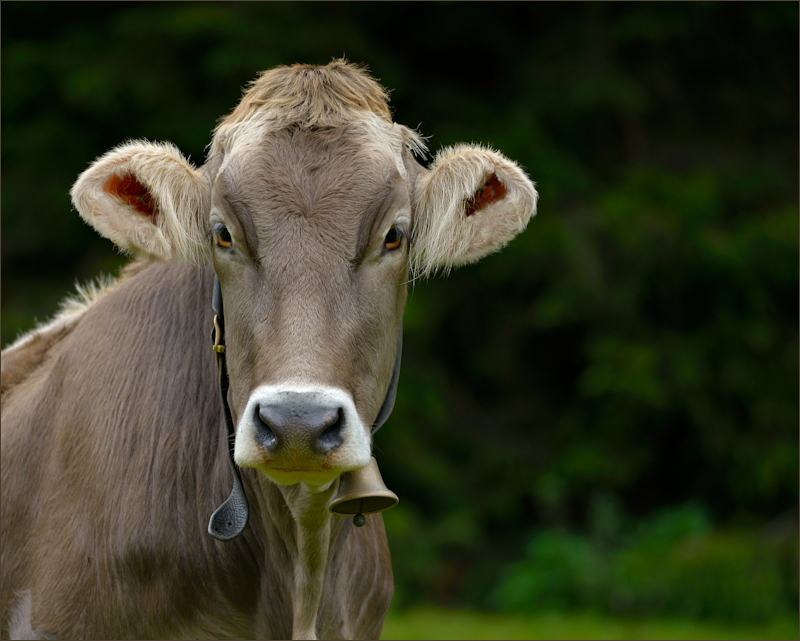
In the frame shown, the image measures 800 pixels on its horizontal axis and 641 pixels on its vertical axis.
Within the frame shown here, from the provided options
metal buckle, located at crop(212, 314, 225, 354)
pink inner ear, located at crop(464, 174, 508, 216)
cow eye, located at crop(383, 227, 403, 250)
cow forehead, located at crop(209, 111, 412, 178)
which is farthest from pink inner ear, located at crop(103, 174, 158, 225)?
pink inner ear, located at crop(464, 174, 508, 216)

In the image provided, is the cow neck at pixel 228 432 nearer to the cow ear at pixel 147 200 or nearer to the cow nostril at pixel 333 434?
the cow ear at pixel 147 200

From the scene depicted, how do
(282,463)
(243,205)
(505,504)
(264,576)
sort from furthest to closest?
(505,504)
(264,576)
(243,205)
(282,463)

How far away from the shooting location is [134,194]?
2.91 meters

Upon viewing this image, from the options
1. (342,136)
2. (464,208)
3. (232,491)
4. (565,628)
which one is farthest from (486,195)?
(565,628)

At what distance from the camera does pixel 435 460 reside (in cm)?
878

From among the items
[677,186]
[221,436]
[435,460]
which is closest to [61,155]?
[435,460]

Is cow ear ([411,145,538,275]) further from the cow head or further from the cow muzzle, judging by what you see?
the cow muzzle

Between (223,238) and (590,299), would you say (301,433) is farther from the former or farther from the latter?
(590,299)

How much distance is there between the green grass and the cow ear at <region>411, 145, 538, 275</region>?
493cm

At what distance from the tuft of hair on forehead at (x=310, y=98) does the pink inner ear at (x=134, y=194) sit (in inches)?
12.2

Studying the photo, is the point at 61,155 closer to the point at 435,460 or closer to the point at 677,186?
the point at 435,460

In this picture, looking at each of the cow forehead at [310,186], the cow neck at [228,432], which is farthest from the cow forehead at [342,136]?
the cow neck at [228,432]

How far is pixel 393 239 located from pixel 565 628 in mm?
5604

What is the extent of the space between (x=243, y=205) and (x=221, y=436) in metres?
0.82
